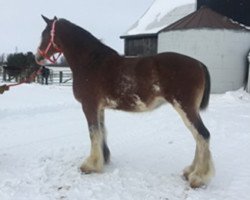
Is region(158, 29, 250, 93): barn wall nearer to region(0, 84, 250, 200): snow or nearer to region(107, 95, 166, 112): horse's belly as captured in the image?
region(0, 84, 250, 200): snow

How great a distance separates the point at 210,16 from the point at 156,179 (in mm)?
16845

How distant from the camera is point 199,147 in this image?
5.18 meters

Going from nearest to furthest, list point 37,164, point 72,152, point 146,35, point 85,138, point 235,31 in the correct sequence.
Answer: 1. point 37,164
2. point 72,152
3. point 85,138
4. point 235,31
5. point 146,35

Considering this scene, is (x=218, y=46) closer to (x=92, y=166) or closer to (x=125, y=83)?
(x=125, y=83)

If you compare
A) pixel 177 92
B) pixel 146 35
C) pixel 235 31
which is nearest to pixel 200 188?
pixel 177 92

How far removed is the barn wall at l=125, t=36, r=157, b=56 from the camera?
79.5 ft

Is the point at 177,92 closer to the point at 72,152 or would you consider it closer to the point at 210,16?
the point at 72,152

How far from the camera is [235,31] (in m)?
20.4

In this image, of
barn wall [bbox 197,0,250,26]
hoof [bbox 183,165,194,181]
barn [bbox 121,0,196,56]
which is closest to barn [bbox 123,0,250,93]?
barn wall [bbox 197,0,250,26]

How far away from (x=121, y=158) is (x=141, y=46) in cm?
1893

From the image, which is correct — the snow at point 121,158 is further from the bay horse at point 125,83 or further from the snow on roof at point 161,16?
the snow on roof at point 161,16

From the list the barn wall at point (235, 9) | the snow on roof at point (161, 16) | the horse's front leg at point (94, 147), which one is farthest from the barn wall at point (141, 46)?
the horse's front leg at point (94, 147)

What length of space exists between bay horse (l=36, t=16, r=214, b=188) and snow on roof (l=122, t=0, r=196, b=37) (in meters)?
18.5

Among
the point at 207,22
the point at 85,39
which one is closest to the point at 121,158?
the point at 85,39
